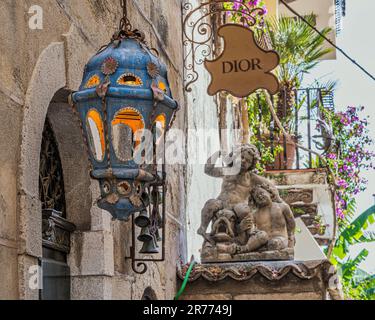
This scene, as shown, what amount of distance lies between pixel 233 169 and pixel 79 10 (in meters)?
3.40

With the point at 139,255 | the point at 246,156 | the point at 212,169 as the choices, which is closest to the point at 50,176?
the point at 139,255

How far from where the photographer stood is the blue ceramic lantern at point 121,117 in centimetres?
523

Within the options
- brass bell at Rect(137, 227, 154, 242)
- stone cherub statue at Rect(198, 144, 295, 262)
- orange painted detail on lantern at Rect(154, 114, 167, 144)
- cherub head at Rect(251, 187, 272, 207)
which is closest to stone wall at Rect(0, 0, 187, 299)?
brass bell at Rect(137, 227, 154, 242)

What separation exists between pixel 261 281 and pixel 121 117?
4002mm

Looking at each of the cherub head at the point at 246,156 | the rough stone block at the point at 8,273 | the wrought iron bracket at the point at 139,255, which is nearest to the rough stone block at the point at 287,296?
the cherub head at the point at 246,156

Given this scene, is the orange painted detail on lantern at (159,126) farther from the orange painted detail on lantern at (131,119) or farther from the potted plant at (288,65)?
the potted plant at (288,65)

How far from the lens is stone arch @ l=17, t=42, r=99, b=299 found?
517 centimetres

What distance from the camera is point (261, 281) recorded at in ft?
29.6

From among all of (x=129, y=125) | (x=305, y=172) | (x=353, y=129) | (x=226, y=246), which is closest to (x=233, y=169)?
(x=226, y=246)

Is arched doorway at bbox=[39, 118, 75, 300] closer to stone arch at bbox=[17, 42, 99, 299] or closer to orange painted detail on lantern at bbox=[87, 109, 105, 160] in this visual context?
stone arch at bbox=[17, 42, 99, 299]

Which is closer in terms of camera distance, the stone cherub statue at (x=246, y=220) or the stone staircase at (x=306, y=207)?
the stone cherub statue at (x=246, y=220)

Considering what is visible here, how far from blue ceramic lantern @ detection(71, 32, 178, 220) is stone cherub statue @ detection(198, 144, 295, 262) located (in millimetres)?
3935

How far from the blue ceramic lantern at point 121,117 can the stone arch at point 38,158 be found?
29cm

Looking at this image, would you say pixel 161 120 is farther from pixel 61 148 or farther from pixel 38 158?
pixel 61 148
